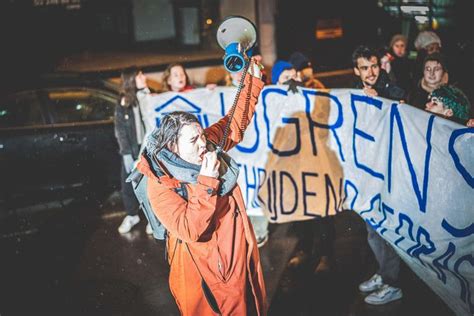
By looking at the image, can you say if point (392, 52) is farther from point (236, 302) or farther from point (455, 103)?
point (236, 302)

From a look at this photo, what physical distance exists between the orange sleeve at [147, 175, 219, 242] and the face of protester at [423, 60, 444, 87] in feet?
9.67

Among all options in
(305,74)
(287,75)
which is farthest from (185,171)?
(305,74)

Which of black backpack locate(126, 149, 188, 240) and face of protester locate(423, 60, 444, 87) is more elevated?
face of protester locate(423, 60, 444, 87)

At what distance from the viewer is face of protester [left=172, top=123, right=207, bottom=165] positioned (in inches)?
113

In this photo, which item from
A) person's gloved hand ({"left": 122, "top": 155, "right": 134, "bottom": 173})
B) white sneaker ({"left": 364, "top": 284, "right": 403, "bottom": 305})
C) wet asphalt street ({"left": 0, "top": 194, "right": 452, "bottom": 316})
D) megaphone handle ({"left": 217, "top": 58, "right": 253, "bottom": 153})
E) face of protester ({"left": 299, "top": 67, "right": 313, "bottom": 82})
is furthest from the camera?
face of protester ({"left": 299, "top": 67, "right": 313, "bottom": 82})

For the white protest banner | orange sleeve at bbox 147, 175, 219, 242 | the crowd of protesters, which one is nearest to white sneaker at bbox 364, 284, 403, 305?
the crowd of protesters

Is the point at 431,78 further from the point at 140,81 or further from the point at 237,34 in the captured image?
the point at 140,81

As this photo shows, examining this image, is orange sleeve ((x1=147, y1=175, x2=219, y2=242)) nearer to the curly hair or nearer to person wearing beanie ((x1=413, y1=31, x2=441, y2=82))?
the curly hair

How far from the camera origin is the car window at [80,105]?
659 cm

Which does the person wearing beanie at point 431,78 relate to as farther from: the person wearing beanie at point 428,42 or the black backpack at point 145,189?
the black backpack at point 145,189

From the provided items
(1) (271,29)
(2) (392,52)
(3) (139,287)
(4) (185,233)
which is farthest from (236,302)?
(1) (271,29)

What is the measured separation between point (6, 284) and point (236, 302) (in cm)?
301

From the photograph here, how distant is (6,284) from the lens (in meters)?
5.10

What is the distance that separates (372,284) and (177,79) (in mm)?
2941
